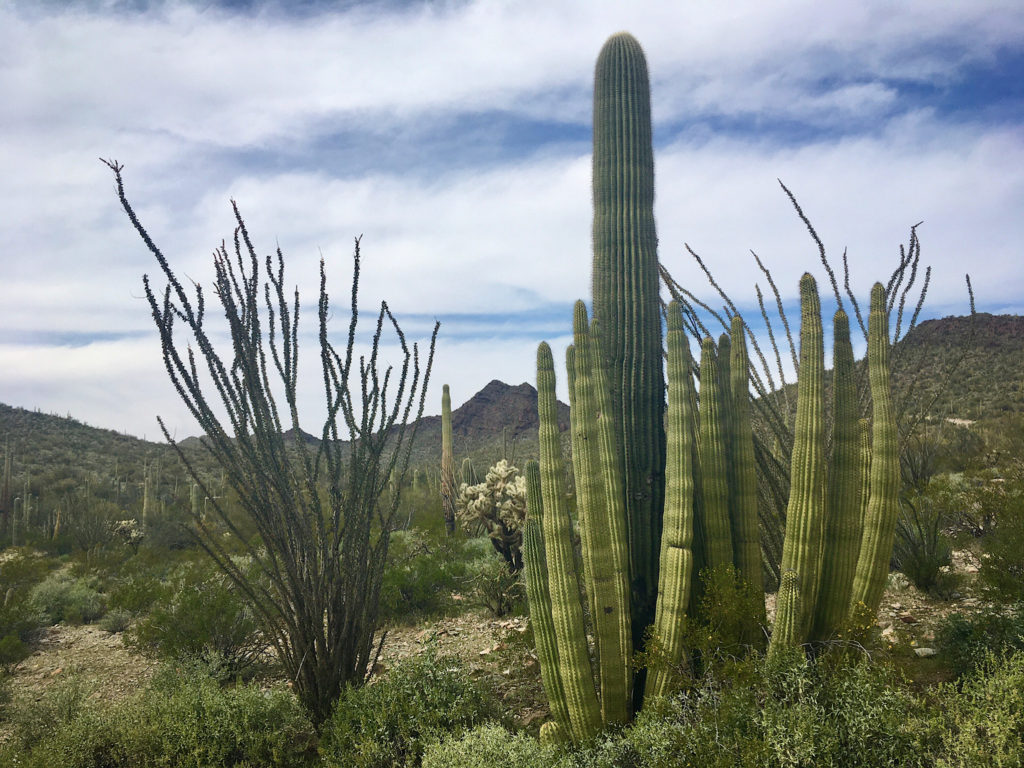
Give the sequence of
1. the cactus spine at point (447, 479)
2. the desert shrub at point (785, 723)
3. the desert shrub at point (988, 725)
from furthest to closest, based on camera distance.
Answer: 1. the cactus spine at point (447, 479)
2. the desert shrub at point (785, 723)
3. the desert shrub at point (988, 725)

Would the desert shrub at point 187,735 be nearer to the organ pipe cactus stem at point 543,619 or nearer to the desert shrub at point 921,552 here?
the organ pipe cactus stem at point 543,619

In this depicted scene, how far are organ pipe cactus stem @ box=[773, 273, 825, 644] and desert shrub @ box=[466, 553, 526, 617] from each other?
4.16 metres

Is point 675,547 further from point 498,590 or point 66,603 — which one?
point 66,603

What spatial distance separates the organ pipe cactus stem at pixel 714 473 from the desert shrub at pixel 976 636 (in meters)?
1.77

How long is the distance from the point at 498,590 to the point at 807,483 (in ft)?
16.3

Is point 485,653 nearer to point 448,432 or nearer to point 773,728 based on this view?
point 773,728

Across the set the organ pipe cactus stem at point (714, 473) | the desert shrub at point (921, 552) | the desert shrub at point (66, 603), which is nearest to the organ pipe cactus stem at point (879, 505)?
the organ pipe cactus stem at point (714, 473)

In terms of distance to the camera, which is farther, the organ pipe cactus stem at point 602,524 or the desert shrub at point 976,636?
the desert shrub at point 976,636

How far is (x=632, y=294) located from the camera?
510 cm

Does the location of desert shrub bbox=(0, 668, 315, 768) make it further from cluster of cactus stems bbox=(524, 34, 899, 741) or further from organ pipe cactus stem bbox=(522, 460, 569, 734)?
cluster of cactus stems bbox=(524, 34, 899, 741)

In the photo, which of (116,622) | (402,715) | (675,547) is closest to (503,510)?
(402,715)

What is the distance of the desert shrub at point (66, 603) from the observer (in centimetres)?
984

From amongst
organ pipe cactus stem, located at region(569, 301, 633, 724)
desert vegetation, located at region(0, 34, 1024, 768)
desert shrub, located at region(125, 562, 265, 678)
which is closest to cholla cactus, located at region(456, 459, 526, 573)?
desert vegetation, located at region(0, 34, 1024, 768)

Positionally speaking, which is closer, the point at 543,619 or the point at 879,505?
the point at 879,505
